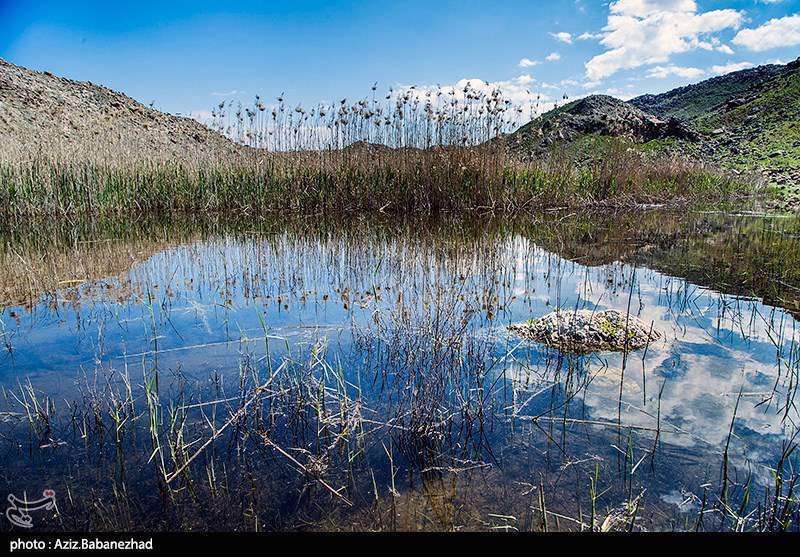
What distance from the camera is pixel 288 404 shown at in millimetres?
2844

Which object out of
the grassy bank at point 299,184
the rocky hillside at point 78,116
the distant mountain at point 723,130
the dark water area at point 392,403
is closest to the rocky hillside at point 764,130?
the distant mountain at point 723,130

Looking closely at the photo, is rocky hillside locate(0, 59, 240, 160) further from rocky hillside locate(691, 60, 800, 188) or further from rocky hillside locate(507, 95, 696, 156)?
rocky hillside locate(691, 60, 800, 188)

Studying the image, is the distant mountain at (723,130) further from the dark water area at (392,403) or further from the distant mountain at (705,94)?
the dark water area at (392,403)

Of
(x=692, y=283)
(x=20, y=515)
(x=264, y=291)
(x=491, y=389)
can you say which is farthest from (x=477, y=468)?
(x=692, y=283)

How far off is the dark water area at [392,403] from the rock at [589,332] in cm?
13

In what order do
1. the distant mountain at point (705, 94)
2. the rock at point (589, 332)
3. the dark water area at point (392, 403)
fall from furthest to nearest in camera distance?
the distant mountain at point (705, 94) < the rock at point (589, 332) < the dark water area at point (392, 403)

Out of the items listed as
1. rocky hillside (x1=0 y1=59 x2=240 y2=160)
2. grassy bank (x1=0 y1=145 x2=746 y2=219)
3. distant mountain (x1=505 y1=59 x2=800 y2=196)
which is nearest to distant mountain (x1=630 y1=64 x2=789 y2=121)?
distant mountain (x1=505 y1=59 x2=800 y2=196)

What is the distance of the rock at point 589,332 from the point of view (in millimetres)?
3680

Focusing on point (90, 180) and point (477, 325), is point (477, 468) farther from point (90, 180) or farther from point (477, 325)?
point (90, 180)

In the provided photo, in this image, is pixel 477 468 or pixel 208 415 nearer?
pixel 477 468

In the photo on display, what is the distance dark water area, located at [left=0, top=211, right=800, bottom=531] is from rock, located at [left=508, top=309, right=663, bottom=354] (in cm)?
13

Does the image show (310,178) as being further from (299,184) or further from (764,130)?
(764,130)

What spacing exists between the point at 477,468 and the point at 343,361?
4.52ft

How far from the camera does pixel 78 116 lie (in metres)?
35.4
